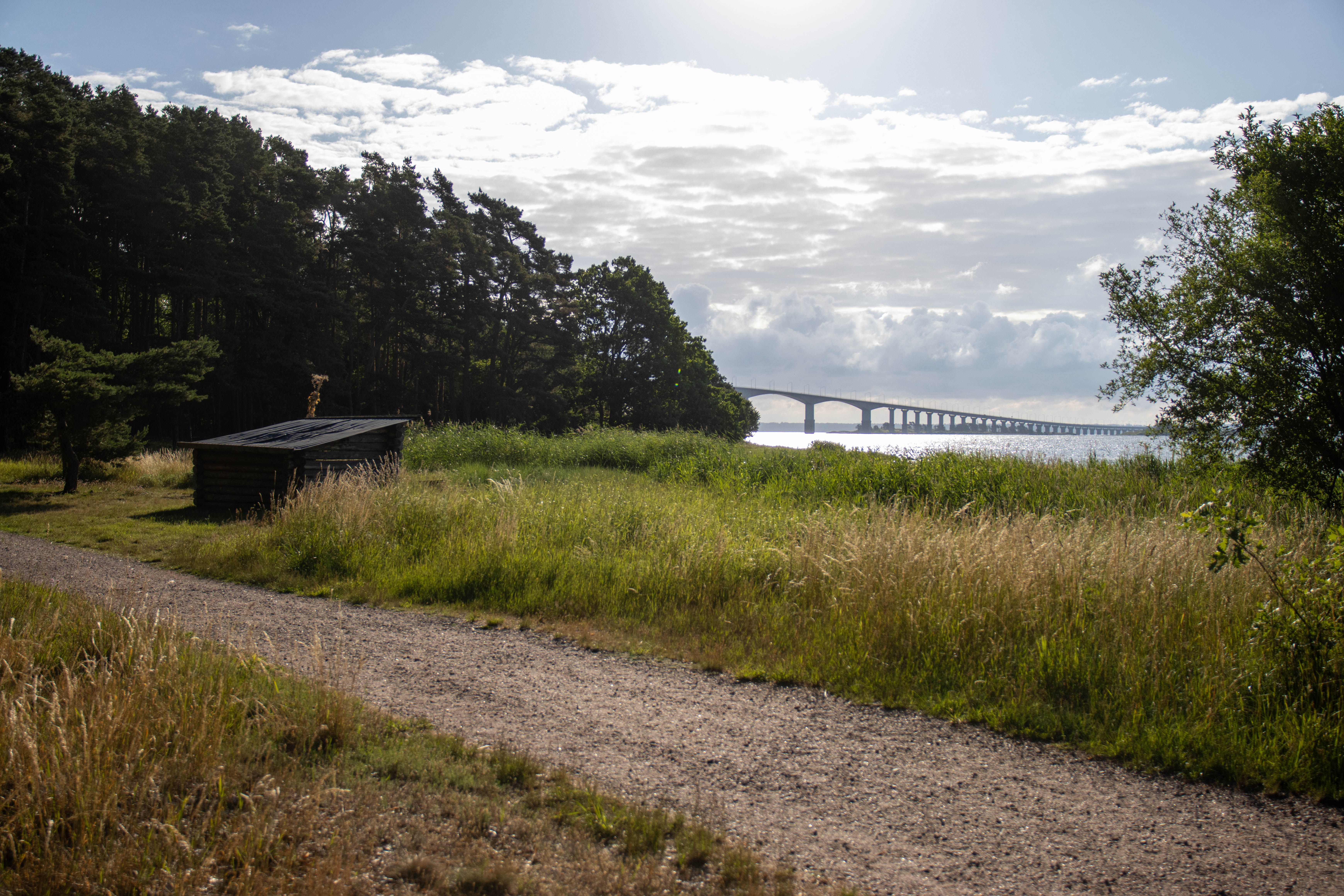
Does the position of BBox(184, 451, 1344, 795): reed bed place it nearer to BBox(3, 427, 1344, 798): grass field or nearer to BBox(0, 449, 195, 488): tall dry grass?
BBox(3, 427, 1344, 798): grass field

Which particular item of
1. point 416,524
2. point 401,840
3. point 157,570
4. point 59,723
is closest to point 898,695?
point 401,840

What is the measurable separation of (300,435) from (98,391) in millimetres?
4610

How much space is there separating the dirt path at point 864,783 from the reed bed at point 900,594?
380mm

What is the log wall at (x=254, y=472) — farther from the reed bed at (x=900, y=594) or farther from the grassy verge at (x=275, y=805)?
the grassy verge at (x=275, y=805)

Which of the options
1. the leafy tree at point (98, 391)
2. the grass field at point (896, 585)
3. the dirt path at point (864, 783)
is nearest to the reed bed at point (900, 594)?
the grass field at point (896, 585)

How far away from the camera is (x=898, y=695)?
5.20 meters

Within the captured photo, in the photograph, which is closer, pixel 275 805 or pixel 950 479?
pixel 275 805

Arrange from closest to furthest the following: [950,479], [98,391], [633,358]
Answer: [950,479] → [98,391] → [633,358]

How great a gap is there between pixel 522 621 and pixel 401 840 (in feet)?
13.4

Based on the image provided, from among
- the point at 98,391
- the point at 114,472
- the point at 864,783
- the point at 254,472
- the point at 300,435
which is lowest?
the point at 864,783

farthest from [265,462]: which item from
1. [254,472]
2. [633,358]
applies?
[633,358]

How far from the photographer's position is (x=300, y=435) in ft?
54.3

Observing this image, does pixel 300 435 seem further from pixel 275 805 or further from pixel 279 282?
pixel 279 282

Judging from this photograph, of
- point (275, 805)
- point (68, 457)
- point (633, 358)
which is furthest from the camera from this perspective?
point (633, 358)
